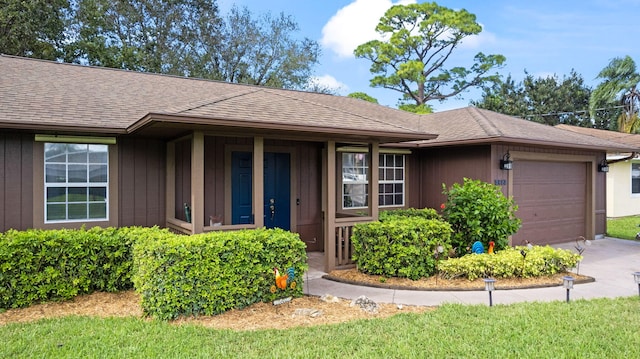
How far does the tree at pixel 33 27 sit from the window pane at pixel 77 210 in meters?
12.3

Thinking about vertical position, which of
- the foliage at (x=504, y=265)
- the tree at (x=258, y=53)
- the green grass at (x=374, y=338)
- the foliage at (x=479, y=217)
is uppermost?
the tree at (x=258, y=53)

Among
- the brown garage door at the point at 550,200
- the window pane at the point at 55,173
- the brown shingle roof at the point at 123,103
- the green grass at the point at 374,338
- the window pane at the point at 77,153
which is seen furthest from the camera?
the brown garage door at the point at 550,200

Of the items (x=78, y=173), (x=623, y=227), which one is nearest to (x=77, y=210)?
(x=78, y=173)

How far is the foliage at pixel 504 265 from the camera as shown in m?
6.18

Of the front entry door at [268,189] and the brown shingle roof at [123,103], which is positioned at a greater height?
the brown shingle roof at [123,103]

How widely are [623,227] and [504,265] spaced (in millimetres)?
9295

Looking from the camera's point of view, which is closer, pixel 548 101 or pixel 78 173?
pixel 78 173

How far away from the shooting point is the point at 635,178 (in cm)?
1622

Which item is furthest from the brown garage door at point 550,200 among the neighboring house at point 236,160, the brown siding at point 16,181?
the brown siding at point 16,181

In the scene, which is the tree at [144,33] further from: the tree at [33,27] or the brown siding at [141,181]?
the brown siding at [141,181]

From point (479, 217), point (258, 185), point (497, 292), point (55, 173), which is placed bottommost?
point (497, 292)

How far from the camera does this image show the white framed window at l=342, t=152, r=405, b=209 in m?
8.95

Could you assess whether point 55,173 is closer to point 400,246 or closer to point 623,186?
point 400,246

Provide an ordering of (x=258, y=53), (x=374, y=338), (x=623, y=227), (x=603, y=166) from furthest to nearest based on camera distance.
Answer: (x=258, y=53)
(x=623, y=227)
(x=603, y=166)
(x=374, y=338)
